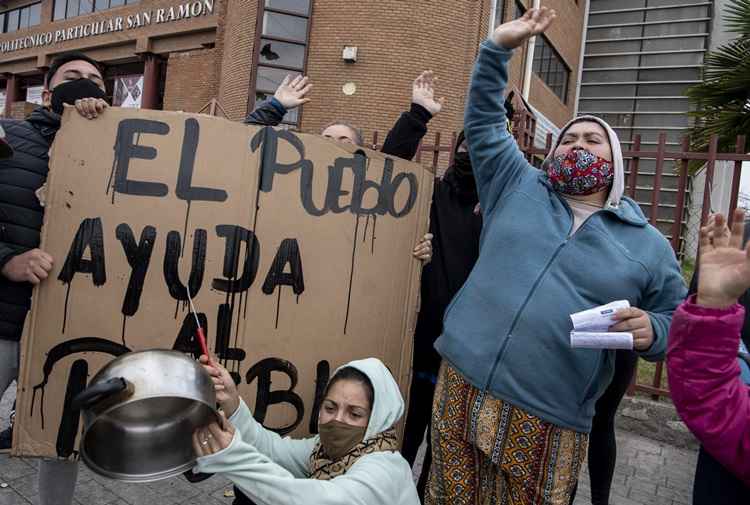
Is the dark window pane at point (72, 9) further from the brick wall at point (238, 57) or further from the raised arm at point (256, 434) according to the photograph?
Answer: the raised arm at point (256, 434)

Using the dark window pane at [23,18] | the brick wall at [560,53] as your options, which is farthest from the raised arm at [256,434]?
the dark window pane at [23,18]

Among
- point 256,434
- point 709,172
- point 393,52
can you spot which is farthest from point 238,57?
point 256,434

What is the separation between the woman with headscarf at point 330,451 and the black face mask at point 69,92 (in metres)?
1.14

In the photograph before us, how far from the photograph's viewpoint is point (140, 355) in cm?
129

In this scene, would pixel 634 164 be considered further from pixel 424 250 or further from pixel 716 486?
pixel 716 486

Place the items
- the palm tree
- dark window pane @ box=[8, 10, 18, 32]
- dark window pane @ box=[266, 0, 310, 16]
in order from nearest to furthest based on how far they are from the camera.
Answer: the palm tree → dark window pane @ box=[266, 0, 310, 16] → dark window pane @ box=[8, 10, 18, 32]

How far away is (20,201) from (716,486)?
2.17m

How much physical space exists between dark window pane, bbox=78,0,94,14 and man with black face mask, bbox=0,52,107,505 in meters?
20.8

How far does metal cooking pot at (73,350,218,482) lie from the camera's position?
122 centimetres

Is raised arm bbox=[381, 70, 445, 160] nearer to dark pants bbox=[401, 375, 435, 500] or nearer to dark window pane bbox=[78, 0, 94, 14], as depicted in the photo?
dark pants bbox=[401, 375, 435, 500]

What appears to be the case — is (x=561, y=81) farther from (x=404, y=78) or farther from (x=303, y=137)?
(x=303, y=137)

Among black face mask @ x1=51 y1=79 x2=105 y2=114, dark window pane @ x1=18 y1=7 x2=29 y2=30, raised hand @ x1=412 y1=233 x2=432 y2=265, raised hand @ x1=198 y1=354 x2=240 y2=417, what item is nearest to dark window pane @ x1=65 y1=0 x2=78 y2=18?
dark window pane @ x1=18 y1=7 x2=29 y2=30

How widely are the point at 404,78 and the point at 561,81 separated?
8.33 meters

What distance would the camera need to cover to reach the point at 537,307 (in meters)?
1.60
